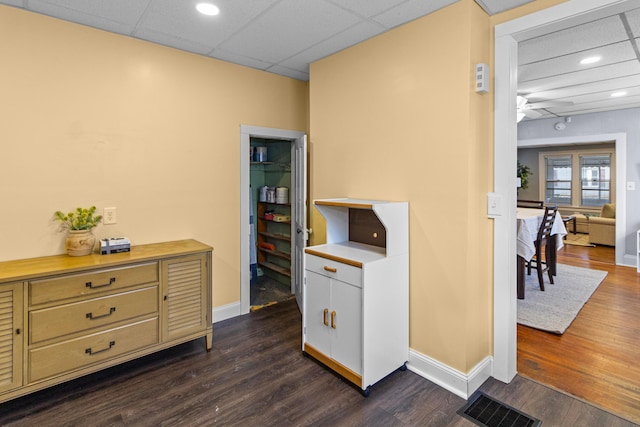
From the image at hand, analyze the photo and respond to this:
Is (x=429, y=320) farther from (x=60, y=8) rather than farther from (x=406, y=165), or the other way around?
(x=60, y=8)

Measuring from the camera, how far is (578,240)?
7.69 m

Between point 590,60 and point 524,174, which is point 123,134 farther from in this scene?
point 524,174

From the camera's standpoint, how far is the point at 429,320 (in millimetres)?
2387

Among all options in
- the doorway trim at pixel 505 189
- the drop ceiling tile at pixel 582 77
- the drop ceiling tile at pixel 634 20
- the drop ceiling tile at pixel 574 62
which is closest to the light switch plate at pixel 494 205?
the doorway trim at pixel 505 189

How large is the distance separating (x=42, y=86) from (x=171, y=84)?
896mm

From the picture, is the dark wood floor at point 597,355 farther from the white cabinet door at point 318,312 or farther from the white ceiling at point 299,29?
the white ceiling at point 299,29

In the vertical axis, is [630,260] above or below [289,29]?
below

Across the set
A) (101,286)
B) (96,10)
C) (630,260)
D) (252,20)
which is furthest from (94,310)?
(630,260)

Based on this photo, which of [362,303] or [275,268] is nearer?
[362,303]

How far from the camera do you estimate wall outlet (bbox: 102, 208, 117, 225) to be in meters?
2.66

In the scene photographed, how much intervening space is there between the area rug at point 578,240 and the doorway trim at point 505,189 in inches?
255

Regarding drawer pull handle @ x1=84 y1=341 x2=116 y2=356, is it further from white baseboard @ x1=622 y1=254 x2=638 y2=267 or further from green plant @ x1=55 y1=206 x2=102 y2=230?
white baseboard @ x1=622 y1=254 x2=638 y2=267

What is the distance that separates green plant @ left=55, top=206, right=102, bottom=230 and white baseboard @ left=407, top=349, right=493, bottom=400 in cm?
253

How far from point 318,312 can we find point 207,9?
222 centimetres
